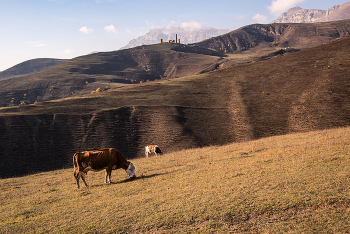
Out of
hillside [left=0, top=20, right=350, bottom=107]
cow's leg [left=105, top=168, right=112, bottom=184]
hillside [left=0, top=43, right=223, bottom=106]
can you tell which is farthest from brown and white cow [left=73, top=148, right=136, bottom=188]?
hillside [left=0, top=43, right=223, bottom=106]

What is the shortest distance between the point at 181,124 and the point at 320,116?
86.5ft

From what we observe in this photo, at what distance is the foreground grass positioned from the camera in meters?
7.99

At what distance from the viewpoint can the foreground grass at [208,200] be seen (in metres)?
7.99

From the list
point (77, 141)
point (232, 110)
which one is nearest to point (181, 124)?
point (232, 110)

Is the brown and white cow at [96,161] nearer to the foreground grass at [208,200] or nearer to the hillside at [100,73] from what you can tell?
the foreground grass at [208,200]

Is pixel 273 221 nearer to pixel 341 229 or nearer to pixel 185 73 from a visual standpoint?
pixel 341 229

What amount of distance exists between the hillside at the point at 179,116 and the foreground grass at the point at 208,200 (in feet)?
68.4

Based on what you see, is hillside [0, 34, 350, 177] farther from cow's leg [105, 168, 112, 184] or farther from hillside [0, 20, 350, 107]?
hillside [0, 20, 350, 107]

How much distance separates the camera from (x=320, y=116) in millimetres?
43438

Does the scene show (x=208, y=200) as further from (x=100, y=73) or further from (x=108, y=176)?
(x=100, y=73)

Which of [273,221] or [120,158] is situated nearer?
[273,221]

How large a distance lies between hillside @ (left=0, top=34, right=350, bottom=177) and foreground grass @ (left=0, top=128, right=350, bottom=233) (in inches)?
821

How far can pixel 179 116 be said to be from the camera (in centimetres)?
4812

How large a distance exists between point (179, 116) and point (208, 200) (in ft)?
126
